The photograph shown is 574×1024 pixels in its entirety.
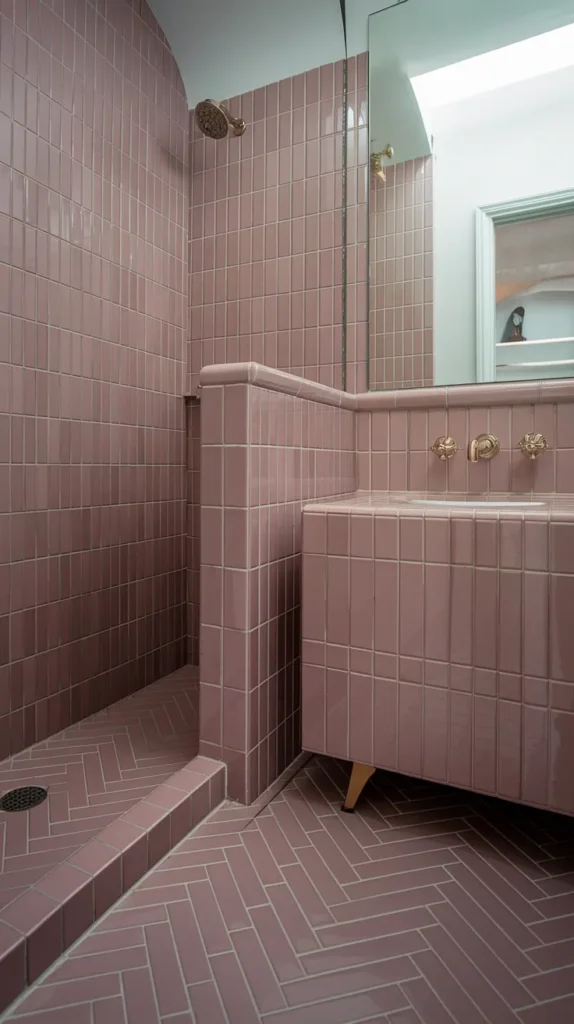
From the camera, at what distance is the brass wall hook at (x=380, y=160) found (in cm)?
199

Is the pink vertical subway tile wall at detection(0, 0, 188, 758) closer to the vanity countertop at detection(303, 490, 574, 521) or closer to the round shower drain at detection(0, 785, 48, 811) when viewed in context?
the round shower drain at detection(0, 785, 48, 811)

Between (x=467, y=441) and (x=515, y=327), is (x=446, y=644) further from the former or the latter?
(x=515, y=327)

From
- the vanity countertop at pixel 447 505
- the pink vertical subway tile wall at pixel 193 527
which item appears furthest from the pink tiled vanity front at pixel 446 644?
the pink vertical subway tile wall at pixel 193 527

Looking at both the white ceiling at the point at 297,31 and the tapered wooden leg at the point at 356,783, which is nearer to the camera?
the tapered wooden leg at the point at 356,783

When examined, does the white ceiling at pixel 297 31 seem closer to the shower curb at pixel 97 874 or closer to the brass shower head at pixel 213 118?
the brass shower head at pixel 213 118

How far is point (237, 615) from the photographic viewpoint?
4.51 ft

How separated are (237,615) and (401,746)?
480 millimetres

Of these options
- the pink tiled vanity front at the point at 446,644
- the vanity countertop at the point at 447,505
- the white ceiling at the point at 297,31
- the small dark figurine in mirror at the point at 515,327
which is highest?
the white ceiling at the point at 297,31

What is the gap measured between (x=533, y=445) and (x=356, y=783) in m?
1.06

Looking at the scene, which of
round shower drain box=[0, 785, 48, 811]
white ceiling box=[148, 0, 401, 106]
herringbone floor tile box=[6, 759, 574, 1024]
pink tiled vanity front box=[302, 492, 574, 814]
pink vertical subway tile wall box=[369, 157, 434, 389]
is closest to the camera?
herringbone floor tile box=[6, 759, 574, 1024]

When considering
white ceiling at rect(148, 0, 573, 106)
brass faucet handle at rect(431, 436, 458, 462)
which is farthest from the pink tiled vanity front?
white ceiling at rect(148, 0, 573, 106)

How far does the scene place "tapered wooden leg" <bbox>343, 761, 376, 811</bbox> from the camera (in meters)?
1.38

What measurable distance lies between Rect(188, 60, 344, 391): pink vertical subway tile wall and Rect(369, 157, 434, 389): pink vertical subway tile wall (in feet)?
0.55

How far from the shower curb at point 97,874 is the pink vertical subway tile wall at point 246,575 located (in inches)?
4.2
